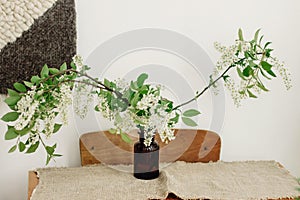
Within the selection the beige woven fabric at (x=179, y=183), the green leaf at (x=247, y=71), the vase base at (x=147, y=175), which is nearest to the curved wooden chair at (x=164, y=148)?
the beige woven fabric at (x=179, y=183)

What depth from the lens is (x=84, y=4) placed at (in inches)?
57.2

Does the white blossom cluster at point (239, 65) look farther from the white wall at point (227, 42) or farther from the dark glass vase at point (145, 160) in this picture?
the dark glass vase at point (145, 160)

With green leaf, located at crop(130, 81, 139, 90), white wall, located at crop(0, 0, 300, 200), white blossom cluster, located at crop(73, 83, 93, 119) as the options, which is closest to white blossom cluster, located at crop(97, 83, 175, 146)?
green leaf, located at crop(130, 81, 139, 90)

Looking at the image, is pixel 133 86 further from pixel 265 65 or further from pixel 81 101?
pixel 265 65

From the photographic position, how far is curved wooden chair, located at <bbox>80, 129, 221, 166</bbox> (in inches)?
58.9

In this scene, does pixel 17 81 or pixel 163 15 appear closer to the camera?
pixel 17 81

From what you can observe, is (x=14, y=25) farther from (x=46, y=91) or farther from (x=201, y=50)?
(x=201, y=50)

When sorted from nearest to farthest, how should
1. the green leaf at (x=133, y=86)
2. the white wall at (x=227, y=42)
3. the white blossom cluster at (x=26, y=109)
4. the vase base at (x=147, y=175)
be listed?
1. the white blossom cluster at (x=26, y=109)
2. the green leaf at (x=133, y=86)
3. the vase base at (x=147, y=175)
4. the white wall at (x=227, y=42)

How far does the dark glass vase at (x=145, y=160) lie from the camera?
1.36 metres

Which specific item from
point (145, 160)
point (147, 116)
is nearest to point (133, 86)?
point (147, 116)

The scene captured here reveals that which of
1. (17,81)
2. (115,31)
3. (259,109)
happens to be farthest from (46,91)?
(259,109)

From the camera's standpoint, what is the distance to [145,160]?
137 cm

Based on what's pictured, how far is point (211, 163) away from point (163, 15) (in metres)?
0.49

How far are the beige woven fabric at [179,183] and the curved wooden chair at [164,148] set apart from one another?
0.04 meters
